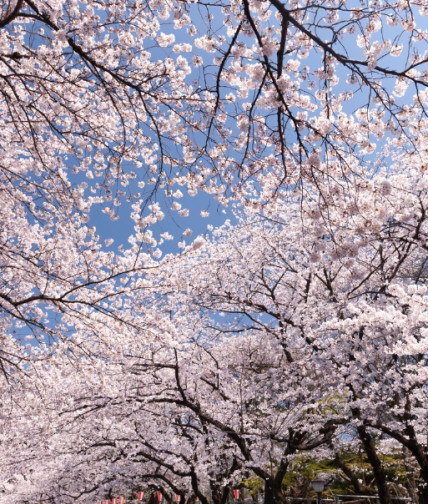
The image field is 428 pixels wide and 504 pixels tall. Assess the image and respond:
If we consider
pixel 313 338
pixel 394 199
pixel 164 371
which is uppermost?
pixel 394 199

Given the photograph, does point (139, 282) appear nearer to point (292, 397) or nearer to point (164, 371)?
point (292, 397)

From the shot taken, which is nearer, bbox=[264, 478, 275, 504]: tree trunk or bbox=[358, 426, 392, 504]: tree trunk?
bbox=[358, 426, 392, 504]: tree trunk

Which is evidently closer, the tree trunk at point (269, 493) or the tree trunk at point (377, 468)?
the tree trunk at point (377, 468)

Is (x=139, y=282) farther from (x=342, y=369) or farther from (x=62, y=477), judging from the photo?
(x=62, y=477)

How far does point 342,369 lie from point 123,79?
6.85 m

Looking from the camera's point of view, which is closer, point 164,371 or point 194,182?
point 194,182

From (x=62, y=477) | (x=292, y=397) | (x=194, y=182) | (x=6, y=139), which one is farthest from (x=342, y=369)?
(x=62, y=477)

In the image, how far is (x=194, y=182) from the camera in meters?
5.73

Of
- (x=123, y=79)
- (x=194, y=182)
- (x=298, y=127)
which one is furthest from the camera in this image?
(x=194, y=182)

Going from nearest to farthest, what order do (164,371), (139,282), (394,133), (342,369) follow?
1. (394,133)
2. (139,282)
3. (342,369)
4. (164,371)

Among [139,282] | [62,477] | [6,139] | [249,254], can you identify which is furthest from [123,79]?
[62,477]

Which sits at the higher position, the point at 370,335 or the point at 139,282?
the point at 139,282

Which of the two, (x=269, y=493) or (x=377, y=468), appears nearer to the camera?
(x=377, y=468)

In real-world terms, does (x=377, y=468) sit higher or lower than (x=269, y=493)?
higher
